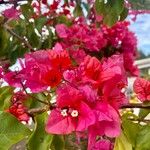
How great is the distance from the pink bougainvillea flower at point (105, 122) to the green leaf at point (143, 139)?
0.10 meters

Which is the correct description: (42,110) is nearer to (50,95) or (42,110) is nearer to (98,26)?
(50,95)

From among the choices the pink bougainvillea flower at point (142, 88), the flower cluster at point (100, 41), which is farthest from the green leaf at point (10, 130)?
the flower cluster at point (100, 41)

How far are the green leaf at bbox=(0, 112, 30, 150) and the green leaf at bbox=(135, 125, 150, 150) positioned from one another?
0.55 ft

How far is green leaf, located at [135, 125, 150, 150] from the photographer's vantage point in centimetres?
76

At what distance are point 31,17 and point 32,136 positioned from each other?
48.9 inches

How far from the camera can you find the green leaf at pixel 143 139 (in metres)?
0.76

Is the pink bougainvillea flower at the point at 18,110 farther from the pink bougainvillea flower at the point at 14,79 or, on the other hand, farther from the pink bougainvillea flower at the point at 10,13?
the pink bougainvillea flower at the point at 10,13

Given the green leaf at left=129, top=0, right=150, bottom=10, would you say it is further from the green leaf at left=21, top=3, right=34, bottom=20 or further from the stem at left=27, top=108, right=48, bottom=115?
the green leaf at left=21, top=3, right=34, bottom=20

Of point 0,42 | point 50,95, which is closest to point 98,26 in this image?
point 0,42

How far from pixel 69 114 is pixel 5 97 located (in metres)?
0.22

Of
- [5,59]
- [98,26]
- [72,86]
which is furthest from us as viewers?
[98,26]

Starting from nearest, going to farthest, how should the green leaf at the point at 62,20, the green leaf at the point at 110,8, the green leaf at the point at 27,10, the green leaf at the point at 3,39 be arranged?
the green leaf at the point at 110,8 < the green leaf at the point at 3,39 < the green leaf at the point at 27,10 < the green leaf at the point at 62,20

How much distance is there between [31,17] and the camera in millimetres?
1953

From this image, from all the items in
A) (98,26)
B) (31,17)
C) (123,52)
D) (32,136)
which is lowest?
(123,52)
